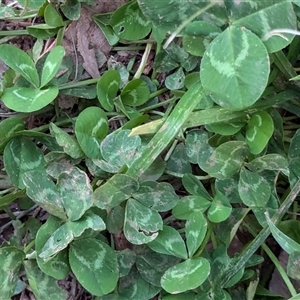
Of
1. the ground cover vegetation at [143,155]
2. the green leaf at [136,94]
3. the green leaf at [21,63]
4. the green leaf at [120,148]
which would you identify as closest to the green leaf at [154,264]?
the ground cover vegetation at [143,155]

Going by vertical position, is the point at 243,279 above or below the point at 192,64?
below

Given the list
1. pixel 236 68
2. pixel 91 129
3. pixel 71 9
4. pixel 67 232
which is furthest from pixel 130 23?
pixel 67 232

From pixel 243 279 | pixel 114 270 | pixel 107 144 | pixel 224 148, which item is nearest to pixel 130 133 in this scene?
pixel 107 144

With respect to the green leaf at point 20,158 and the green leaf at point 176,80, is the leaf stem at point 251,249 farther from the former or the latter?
the green leaf at point 20,158

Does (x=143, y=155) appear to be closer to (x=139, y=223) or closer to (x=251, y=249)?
(x=139, y=223)

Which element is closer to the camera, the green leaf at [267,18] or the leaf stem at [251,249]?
the green leaf at [267,18]

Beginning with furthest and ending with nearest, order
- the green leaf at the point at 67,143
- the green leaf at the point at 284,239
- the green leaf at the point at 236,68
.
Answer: the green leaf at the point at 67,143 < the green leaf at the point at 284,239 < the green leaf at the point at 236,68

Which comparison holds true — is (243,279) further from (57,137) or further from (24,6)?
(24,6)
